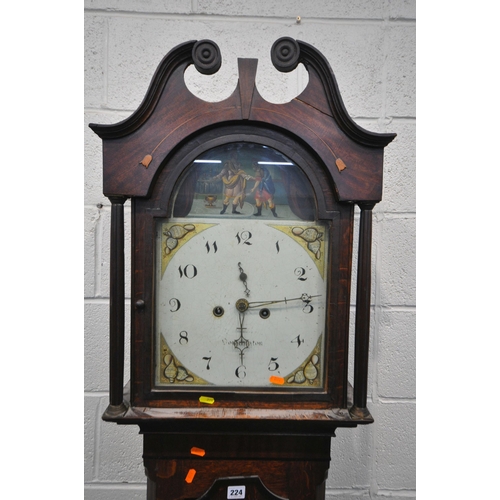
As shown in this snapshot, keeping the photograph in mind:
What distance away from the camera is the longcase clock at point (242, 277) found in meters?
0.79

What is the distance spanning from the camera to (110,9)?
112 cm

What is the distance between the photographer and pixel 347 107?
1155 mm

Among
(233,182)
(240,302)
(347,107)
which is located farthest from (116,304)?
(347,107)

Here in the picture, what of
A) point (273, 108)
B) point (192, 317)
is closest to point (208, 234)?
point (192, 317)

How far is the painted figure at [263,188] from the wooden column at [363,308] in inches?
8.0

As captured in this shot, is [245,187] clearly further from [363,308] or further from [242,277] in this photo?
[363,308]

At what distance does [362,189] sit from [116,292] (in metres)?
0.59

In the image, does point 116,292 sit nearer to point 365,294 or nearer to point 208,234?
point 208,234

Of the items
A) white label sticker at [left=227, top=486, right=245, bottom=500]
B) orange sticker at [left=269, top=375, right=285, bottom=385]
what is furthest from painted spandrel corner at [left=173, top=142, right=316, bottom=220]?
white label sticker at [left=227, top=486, right=245, bottom=500]

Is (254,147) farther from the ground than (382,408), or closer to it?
farther from the ground

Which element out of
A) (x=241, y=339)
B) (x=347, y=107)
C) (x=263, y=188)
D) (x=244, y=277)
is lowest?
(x=241, y=339)

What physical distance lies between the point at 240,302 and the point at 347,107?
75 cm

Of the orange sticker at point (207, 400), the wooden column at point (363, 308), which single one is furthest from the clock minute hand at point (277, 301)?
the orange sticker at point (207, 400)

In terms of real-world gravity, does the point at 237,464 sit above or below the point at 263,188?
below
